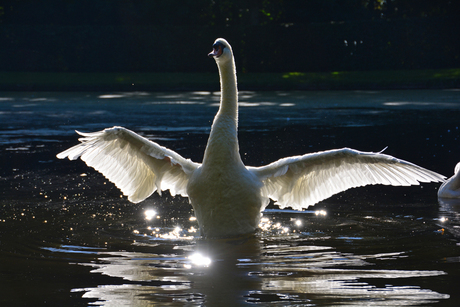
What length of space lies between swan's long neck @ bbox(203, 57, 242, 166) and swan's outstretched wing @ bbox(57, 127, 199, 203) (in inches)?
20.1

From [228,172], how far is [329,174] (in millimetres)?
1101

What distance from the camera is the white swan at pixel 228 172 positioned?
5.64 m

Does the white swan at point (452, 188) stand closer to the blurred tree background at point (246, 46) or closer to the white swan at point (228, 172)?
the white swan at point (228, 172)

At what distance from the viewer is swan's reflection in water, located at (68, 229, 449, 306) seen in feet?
13.2

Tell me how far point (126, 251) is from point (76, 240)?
0.58 meters

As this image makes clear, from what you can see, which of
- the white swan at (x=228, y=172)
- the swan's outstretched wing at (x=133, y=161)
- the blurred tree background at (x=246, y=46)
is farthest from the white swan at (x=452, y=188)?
the blurred tree background at (x=246, y=46)

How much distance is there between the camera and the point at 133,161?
633cm

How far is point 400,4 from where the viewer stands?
34625 millimetres

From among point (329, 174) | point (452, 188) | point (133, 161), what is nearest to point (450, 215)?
point (452, 188)

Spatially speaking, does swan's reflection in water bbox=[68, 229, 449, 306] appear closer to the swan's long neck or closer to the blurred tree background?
the swan's long neck

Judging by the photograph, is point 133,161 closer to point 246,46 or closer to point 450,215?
point 450,215

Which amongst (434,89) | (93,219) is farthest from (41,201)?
(434,89)

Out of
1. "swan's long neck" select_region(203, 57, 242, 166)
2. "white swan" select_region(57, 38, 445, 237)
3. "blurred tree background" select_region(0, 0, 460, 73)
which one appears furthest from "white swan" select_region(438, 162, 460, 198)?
"blurred tree background" select_region(0, 0, 460, 73)

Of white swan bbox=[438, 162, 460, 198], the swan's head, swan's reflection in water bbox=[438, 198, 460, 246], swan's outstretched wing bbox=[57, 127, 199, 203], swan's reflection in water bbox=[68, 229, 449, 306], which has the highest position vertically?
the swan's head
